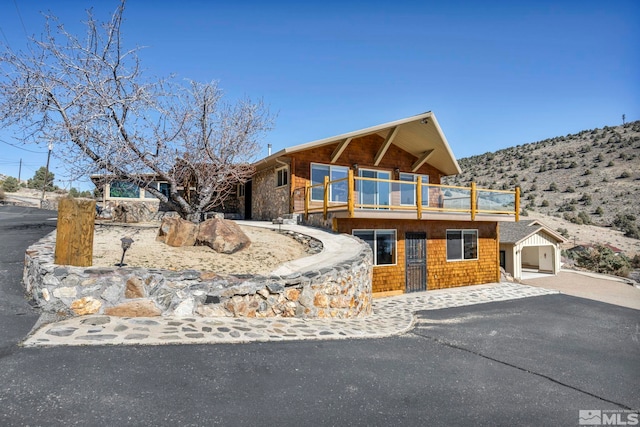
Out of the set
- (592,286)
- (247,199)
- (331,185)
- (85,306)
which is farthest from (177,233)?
(592,286)

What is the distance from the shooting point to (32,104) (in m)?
8.98

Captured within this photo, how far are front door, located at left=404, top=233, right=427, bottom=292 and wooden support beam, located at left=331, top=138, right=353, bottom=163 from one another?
489cm

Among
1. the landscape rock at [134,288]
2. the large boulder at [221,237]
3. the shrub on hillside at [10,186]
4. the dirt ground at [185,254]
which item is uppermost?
the shrub on hillside at [10,186]

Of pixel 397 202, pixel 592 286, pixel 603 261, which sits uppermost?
pixel 397 202

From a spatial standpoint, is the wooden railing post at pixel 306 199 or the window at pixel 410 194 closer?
the window at pixel 410 194

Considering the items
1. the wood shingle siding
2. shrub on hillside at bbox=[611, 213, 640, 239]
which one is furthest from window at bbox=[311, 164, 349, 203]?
shrub on hillside at bbox=[611, 213, 640, 239]

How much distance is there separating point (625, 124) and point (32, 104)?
79.0 metres

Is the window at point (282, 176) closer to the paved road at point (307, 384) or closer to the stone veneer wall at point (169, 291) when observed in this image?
the stone veneer wall at point (169, 291)

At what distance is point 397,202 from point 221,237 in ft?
24.8

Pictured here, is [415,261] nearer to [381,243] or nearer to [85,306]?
[381,243]

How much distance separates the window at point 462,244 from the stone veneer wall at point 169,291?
31.1 feet

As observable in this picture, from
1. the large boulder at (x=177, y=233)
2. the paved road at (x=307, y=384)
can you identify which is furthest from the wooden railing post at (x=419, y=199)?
the large boulder at (x=177, y=233)

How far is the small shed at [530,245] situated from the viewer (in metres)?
21.4

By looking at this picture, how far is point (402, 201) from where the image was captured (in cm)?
1372
